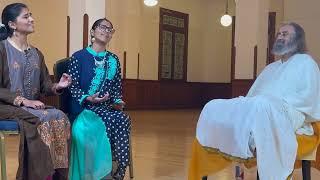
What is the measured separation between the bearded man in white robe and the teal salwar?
2.40 ft

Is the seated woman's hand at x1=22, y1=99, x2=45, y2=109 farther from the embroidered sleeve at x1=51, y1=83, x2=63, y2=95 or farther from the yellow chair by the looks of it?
the yellow chair

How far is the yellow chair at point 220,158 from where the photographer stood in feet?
11.1

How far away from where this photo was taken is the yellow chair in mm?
3393

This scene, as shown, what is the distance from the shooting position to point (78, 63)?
3848 millimetres

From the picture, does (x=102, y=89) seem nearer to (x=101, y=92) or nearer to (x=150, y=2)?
(x=101, y=92)

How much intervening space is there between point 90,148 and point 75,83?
1.65 ft

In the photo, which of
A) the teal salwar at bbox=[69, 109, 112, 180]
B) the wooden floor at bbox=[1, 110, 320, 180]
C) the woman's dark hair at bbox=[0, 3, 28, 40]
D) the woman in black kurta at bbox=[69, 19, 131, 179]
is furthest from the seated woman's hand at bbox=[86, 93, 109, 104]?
the wooden floor at bbox=[1, 110, 320, 180]

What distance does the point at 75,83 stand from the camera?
380 centimetres

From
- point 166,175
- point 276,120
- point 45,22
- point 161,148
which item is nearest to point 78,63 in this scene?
point 166,175

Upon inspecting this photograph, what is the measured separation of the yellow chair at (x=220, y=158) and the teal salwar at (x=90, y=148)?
64 cm

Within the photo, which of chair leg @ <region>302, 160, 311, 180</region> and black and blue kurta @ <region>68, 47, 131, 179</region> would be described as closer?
chair leg @ <region>302, 160, 311, 180</region>

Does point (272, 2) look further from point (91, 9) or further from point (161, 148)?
point (161, 148)

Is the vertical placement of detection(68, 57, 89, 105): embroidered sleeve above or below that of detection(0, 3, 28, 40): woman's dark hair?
below

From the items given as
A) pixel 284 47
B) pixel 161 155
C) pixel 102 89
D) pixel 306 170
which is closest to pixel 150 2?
pixel 161 155
